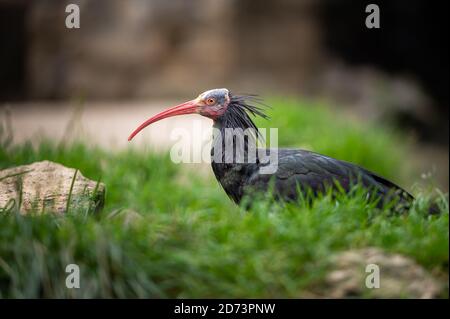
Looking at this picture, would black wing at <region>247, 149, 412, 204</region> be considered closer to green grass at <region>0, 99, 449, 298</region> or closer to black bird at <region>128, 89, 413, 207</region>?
black bird at <region>128, 89, 413, 207</region>

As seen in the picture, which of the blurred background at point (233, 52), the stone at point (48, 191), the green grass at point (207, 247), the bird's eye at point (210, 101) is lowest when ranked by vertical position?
the green grass at point (207, 247)

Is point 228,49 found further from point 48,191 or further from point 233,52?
point 48,191

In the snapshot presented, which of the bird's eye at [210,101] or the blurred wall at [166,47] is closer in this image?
the bird's eye at [210,101]

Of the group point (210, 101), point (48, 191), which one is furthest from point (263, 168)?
point (48, 191)

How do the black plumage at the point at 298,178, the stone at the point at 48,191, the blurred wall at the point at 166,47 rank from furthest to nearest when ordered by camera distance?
1. the blurred wall at the point at 166,47
2. the black plumage at the point at 298,178
3. the stone at the point at 48,191

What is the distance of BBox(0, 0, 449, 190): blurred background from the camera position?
13.1 metres

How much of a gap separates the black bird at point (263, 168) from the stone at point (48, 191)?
92 centimetres

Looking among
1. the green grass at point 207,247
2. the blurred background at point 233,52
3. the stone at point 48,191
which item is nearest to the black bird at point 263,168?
the green grass at point 207,247

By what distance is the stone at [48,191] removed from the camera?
4.13 metres

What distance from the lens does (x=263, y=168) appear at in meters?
4.71

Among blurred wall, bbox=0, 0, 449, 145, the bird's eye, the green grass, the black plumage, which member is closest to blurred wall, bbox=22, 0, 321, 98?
blurred wall, bbox=0, 0, 449, 145

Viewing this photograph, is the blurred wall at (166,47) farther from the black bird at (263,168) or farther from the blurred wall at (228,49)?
the black bird at (263,168)

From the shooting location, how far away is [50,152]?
633 cm
